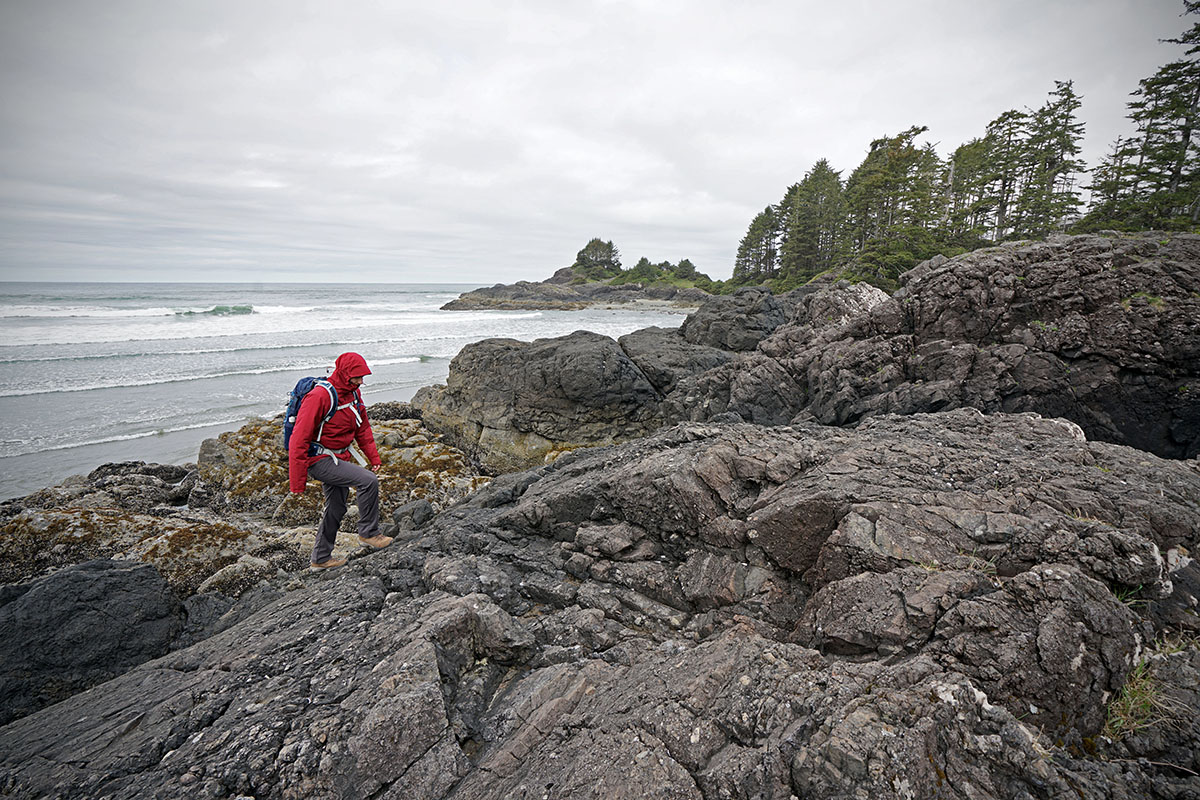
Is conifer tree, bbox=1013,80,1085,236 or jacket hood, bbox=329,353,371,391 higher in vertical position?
conifer tree, bbox=1013,80,1085,236

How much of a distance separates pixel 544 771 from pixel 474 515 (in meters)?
4.33

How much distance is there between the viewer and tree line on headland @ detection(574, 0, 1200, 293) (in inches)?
911

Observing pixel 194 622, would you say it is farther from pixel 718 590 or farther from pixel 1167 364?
pixel 1167 364

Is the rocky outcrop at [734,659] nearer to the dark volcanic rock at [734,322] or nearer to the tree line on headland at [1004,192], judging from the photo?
the dark volcanic rock at [734,322]

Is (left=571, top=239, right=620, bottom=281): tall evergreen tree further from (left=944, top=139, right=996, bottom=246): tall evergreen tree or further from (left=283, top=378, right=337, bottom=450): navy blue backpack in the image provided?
(left=283, top=378, right=337, bottom=450): navy blue backpack

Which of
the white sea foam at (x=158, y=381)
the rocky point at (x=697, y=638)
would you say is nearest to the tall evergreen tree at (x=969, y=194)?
the rocky point at (x=697, y=638)

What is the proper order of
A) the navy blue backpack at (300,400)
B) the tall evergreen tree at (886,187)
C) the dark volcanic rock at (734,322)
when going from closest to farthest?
the navy blue backpack at (300,400)
the dark volcanic rock at (734,322)
the tall evergreen tree at (886,187)

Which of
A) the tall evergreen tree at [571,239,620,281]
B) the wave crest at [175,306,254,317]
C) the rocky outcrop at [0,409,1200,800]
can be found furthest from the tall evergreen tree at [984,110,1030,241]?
the tall evergreen tree at [571,239,620,281]

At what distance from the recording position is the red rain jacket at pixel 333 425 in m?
6.17

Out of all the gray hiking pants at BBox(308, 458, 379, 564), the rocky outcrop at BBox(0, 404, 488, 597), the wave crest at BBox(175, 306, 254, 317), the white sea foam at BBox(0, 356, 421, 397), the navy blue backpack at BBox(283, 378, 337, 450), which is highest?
the wave crest at BBox(175, 306, 254, 317)

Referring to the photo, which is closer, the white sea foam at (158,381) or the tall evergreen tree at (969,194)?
the white sea foam at (158,381)

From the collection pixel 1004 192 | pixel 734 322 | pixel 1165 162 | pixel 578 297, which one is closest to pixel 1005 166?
pixel 1004 192

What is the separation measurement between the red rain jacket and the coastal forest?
98.6 feet

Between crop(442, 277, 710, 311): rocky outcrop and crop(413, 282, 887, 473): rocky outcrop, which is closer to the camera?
crop(413, 282, 887, 473): rocky outcrop
